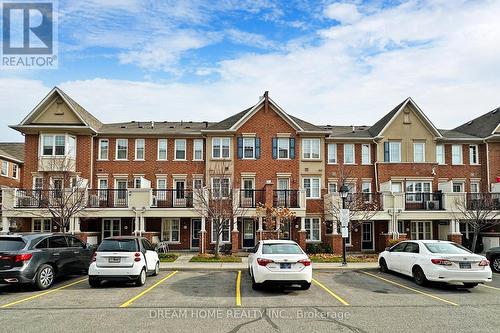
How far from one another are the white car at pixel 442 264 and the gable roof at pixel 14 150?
3869 centimetres

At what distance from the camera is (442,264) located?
41.7 ft

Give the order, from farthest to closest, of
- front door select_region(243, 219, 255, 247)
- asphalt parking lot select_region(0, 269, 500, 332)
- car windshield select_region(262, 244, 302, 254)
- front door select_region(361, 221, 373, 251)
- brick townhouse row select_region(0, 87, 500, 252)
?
front door select_region(361, 221, 373, 251), front door select_region(243, 219, 255, 247), brick townhouse row select_region(0, 87, 500, 252), car windshield select_region(262, 244, 302, 254), asphalt parking lot select_region(0, 269, 500, 332)

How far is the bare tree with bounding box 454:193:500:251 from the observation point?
24144mm

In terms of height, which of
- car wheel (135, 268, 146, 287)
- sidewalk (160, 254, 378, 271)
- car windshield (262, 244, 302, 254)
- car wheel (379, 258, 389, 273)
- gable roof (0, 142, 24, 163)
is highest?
gable roof (0, 142, 24, 163)

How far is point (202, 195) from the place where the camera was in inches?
920

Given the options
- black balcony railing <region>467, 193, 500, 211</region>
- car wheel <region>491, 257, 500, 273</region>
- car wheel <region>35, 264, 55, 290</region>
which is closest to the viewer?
car wheel <region>35, 264, 55, 290</region>

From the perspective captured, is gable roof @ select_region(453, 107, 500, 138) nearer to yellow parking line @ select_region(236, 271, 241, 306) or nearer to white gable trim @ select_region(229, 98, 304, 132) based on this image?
white gable trim @ select_region(229, 98, 304, 132)

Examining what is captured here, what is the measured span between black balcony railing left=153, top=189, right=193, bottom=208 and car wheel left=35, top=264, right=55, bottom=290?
42.9 ft

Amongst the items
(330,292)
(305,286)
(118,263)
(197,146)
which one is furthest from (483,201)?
(118,263)

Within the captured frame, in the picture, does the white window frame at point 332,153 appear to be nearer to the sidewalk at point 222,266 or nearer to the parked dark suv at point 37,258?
the sidewalk at point 222,266

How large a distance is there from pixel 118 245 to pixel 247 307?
5262 mm

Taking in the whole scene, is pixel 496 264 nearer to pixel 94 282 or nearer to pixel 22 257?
pixel 94 282

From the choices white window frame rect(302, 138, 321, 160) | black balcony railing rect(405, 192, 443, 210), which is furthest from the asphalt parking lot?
white window frame rect(302, 138, 321, 160)

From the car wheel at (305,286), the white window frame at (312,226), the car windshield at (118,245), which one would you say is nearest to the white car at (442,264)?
the car wheel at (305,286)
